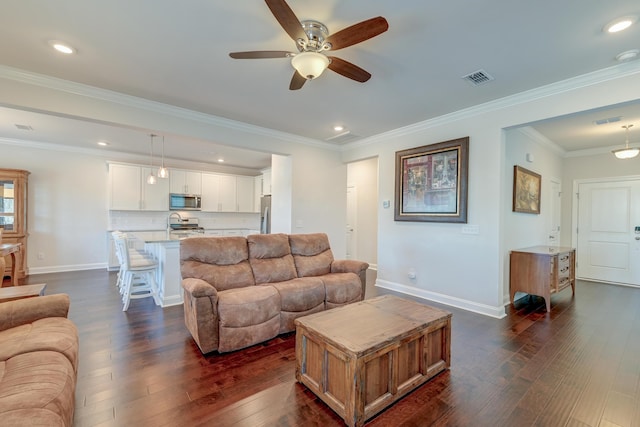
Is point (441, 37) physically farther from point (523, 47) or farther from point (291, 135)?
point (291, 135)

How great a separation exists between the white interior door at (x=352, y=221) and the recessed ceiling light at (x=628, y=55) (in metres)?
4.75

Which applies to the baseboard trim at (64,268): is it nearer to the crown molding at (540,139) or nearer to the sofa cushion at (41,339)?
the sofa cushion at (41,339)

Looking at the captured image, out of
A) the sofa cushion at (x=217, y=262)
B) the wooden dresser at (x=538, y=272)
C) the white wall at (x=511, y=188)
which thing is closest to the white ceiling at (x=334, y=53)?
the white wall at (x=511, y=188)

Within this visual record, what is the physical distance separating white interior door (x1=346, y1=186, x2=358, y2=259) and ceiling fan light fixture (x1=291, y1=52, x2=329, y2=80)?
488cm

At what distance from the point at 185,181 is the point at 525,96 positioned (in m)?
6.77

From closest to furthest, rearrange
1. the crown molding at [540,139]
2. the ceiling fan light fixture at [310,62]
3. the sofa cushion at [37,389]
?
1. the sofa cushion at [37,389]
2. the ceiling fan light fixture at [310,62]
3. the crown molding at [540,139]

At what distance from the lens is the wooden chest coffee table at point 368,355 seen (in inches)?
65.5

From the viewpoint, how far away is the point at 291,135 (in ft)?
15.8

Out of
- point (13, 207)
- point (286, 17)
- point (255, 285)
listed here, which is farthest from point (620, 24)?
point (13, 207)

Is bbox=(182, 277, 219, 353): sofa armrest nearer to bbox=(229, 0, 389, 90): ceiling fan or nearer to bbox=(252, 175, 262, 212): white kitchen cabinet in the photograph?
bbox=(229, 0, 389, 90): ceiling fan

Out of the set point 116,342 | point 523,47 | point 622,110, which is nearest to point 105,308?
point 116,342

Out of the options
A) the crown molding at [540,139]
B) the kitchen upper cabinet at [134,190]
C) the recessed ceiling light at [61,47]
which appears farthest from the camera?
the kitchen upper cabinet at [134,190]

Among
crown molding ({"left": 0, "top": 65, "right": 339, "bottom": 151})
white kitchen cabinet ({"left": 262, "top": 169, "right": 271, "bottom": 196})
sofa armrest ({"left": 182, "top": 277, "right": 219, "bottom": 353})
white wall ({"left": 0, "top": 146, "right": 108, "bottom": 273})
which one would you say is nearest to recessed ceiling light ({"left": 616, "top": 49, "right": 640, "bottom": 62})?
crown molding ({"left": 0, "top": 65, "right": 339, "bottom": 151})

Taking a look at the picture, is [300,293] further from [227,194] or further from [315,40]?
[227,194]
